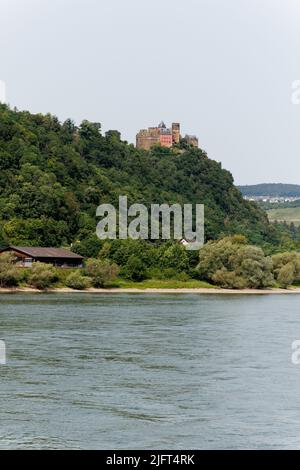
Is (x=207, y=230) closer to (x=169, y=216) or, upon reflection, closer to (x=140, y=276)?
(x=169, y=216)

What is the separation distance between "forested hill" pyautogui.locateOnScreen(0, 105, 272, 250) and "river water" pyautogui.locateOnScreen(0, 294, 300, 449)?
4918 cm

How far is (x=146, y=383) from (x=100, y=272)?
53.5 metres

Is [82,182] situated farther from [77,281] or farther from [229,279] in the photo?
[77,281]

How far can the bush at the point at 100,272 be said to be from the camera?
82.0m

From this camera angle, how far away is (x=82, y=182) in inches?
4636

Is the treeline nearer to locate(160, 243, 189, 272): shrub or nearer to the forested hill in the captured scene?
locate(160, 243, 189, 272): shrub

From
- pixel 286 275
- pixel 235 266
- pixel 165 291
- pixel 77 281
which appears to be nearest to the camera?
pixel 77 281

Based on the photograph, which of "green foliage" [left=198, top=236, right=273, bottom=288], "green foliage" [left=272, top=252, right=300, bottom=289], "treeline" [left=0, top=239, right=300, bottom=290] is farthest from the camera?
"green foliage" [left=272, top=252, right=300, bottom=289]

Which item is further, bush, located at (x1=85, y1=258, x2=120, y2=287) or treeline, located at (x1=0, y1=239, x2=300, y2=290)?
treeline, located at (x1=0, y1=239, x2=300, y2=290)

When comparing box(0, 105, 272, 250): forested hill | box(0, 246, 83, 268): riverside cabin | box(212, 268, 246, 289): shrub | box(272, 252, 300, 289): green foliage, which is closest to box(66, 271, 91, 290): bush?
box(0, 246, 83, 268): riverside cabin

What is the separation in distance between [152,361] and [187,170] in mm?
128165

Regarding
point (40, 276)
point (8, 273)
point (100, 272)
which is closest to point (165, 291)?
point (100, 272)

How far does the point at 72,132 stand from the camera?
148 meters

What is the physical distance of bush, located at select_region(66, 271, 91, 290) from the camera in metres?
80.4
